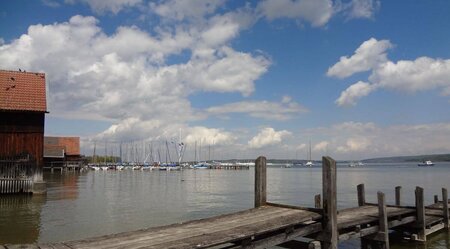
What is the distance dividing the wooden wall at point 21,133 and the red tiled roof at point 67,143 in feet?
174

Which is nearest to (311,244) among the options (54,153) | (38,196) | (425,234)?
(425,234)

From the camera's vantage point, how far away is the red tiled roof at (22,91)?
29016mm

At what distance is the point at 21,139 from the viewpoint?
28.7 meters

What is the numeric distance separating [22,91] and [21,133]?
11.5 feet

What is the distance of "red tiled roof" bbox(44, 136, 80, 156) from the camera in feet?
261

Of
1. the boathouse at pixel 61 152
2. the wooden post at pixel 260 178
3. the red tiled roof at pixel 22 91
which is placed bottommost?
the wooden post at pixel 260 178

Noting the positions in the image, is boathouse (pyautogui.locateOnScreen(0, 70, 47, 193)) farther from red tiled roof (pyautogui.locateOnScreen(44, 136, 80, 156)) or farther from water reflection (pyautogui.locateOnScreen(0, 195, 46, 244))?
red tiled roof (pyautogui.locateOnScreen(44, 136, 80, 156))

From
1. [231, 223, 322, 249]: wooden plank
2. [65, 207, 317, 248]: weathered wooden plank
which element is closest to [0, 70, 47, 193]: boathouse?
[65, 207, 317, 248]: weathered wooden plank

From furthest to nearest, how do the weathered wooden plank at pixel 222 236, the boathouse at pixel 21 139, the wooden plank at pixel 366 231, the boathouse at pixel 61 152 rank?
the boathouse at pixel 61 152
the boathouse at pixel 21 139
the wooden plank at pixel 366 231
the weathered wooden plank at pixel 222 236

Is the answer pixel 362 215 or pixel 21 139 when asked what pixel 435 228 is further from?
pixel 21 139

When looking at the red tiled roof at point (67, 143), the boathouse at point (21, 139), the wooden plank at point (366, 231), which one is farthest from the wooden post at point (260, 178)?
the red tiled roof at point (67, 143)

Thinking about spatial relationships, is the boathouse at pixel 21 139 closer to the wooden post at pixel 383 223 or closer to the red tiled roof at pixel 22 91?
the red tiled roof at pixel 22 91

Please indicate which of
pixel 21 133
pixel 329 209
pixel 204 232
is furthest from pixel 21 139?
pixel 329 209

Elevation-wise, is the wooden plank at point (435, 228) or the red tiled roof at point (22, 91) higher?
the red tiled roof at point (22, 91)
